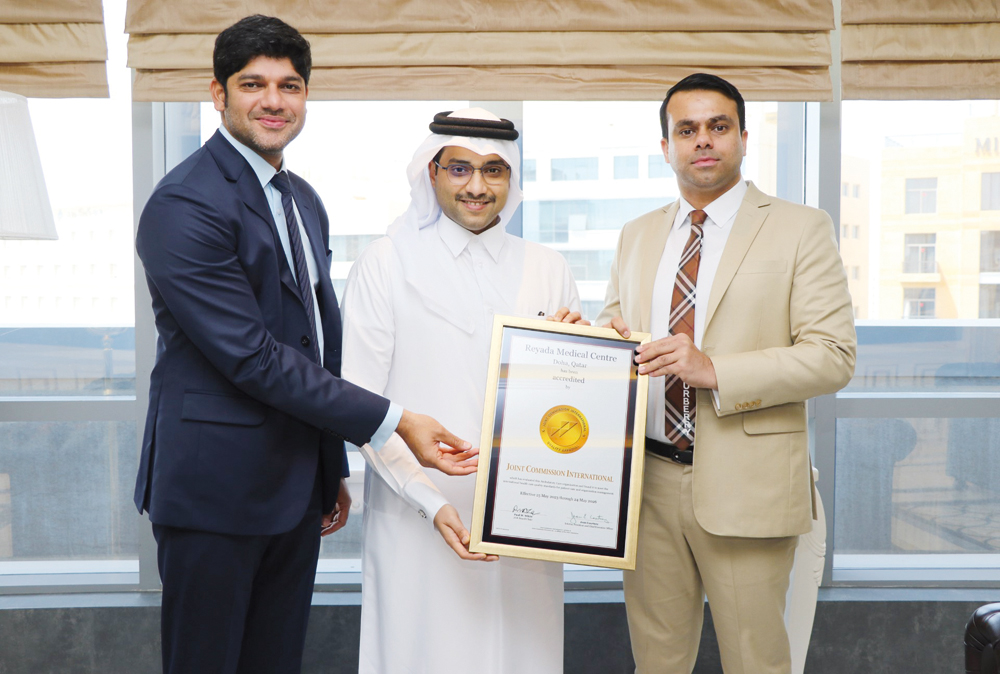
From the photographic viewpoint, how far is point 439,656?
187 centimetres

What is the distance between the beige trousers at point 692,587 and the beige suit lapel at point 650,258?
40 cm

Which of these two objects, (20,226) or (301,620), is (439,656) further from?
(20,226)

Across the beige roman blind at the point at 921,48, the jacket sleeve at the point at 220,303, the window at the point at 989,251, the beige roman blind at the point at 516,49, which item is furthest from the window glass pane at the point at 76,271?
the window at the point at 989,251

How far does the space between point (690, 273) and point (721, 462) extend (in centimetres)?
50

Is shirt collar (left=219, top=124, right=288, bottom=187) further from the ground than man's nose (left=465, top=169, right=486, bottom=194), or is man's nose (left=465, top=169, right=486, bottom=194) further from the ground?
shirt collar (left=219, top=124, right=288, bottom=187)

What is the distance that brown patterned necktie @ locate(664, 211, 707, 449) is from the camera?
2010 millimetres

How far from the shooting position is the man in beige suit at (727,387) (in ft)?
6.30

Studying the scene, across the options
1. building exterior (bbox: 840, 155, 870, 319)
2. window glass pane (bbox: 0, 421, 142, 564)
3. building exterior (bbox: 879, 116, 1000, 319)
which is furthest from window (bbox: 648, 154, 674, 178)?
window glass pane (bbox: 0, 421, 142, 564)

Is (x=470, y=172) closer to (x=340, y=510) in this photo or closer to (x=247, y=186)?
(x=247, y=186)

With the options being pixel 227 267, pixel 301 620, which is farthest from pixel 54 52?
pixel 301 620

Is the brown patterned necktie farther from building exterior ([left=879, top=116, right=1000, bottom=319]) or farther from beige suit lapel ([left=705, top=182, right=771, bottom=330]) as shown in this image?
building exterior ([left=879, top=116, right=1000, bottom=319])

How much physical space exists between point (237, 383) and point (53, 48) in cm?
194

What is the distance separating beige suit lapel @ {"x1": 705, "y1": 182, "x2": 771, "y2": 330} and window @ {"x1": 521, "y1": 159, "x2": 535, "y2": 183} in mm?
1261
